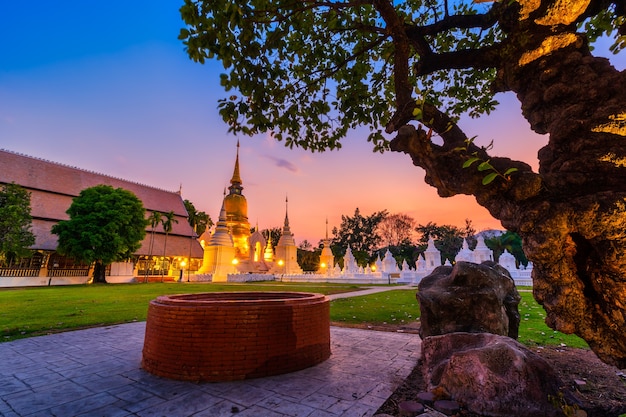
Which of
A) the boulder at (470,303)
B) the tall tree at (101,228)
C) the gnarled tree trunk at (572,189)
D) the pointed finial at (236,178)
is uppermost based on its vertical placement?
the pointed finial at (236,178)

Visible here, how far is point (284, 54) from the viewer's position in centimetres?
525

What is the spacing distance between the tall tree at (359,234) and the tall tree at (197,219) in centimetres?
2723

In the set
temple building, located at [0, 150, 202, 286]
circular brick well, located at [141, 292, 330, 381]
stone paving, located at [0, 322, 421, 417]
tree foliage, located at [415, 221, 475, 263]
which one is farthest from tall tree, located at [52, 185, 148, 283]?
tree foliage, located at [415, 221, 475, 263]

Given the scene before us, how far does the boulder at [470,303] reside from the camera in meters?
5.23

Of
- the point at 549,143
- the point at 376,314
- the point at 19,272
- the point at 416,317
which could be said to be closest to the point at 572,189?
the point at 549,143

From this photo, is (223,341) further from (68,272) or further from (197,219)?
(197,219)

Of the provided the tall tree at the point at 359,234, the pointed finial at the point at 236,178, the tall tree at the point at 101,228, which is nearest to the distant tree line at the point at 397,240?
the tall tree at the point at 359,234

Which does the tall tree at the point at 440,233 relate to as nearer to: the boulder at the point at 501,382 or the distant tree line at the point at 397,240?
the distant tree line at the point at 397,240

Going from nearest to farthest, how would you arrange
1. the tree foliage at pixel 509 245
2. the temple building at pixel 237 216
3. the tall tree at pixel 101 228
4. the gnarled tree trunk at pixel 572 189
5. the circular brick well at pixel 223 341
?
1. the gnarled tree trunk at pixel 572 189
2. the circular brick well at pixel 223 341
3. the tall tree at pixel 101 228
4. the temple building at pixel 237 216
5. the tree foliage at pixel 509 245

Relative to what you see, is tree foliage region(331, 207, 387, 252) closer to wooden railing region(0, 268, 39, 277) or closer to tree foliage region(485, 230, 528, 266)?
tree foliage region(485, 230, 528, 266)

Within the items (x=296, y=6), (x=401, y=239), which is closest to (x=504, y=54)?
(x=296, y=6)

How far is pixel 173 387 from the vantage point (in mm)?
4301

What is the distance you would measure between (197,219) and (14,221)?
114ft

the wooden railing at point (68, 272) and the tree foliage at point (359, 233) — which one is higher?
the tree foliage at point (359, 233)
